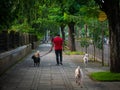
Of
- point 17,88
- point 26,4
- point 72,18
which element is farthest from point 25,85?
point 72,18

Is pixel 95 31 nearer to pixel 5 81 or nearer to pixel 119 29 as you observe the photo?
pixel 119 29

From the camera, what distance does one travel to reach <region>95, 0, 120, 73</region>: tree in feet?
55.7

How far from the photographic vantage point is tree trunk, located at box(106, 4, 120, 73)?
17.0 m

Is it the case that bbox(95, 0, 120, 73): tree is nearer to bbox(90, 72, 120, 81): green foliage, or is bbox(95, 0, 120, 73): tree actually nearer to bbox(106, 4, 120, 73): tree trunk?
bbox(106, 4, 120, 73): tree trunk

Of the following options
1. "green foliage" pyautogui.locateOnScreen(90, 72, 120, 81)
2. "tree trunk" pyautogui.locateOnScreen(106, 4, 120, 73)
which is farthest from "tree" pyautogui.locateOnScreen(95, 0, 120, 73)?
"green foliage" pyautogui.locateOnScreen(90, 72, 120, 81)

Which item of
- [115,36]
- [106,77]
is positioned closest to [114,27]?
[115,36]

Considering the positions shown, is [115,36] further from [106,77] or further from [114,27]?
[106,77]

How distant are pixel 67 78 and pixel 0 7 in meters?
4.40

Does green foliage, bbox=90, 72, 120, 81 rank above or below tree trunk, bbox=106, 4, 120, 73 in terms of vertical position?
below

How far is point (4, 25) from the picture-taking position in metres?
15.0

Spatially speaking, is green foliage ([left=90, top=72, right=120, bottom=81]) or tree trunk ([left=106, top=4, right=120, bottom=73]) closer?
green foliage ([left=90, top=72, right=120, bottom=81])

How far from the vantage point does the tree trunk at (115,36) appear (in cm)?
1700

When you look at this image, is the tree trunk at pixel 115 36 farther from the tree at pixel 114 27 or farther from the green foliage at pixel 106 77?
the green foliage at pixel 106 77

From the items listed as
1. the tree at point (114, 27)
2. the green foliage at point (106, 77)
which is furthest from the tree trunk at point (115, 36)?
the green foliage at point (106, 77)
